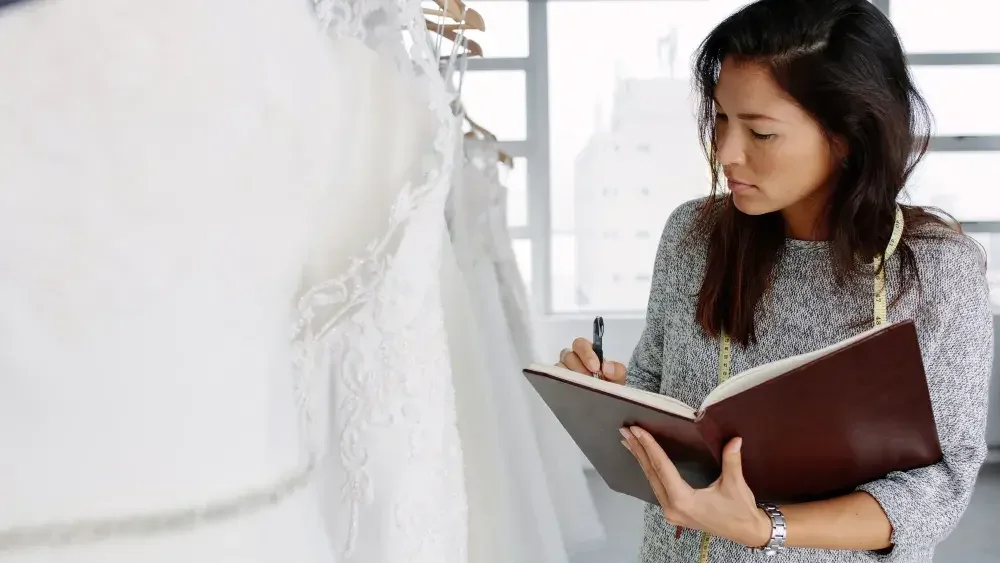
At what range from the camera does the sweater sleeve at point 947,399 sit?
2.09 ft

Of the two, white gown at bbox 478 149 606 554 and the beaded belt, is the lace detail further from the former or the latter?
white gown at bbox 478 149 606 554

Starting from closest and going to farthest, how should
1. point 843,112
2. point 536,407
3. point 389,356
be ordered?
point 389,356
point 843,112
point 536,407

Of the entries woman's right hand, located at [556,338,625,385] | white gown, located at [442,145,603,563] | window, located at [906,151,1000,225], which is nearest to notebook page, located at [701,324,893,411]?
woman's right hand, located at [556,338,625,385]

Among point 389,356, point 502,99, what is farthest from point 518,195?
point 389,356

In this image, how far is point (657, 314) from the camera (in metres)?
0.88

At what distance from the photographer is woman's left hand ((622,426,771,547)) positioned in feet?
1.97

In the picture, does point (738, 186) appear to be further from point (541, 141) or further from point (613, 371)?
point (541, 141)

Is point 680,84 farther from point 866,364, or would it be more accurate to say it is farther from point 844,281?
point 866,364

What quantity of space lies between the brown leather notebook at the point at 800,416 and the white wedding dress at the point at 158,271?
0.29m

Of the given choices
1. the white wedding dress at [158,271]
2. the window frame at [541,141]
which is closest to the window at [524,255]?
the window frame at [541,141]

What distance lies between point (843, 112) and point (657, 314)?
32 centimetres

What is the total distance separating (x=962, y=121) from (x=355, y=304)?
9.31 ft

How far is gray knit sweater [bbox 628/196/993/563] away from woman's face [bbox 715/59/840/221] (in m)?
0.09

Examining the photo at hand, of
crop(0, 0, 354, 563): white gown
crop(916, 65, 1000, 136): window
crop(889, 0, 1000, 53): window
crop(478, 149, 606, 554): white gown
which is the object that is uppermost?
crop(889, 0, 1000, 53): window
